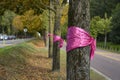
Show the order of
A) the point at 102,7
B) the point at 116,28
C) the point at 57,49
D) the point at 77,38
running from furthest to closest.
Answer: the point at 102,7, the point at 116,28, the point at 57,49, the point at 77,38

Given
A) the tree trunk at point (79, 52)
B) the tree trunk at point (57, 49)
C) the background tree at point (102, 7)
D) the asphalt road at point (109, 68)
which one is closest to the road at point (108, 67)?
the asphalt road at point (109, 68)

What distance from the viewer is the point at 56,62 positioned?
16.0m

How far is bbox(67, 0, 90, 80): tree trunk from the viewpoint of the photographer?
5.25m

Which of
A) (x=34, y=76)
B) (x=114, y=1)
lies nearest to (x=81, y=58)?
(x=34, y=76)

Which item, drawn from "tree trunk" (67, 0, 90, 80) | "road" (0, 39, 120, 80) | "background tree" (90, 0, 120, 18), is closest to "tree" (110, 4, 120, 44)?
"background tree" (90, 0, 120, 18)

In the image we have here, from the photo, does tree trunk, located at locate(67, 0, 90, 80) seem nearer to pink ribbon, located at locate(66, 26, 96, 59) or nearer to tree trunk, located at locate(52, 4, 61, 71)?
pink ribbon, located at locate(66, 26, 96, 59)

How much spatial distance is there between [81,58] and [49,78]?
8.28 meters

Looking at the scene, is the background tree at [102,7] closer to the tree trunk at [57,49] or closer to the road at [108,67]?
the road at [108,67]

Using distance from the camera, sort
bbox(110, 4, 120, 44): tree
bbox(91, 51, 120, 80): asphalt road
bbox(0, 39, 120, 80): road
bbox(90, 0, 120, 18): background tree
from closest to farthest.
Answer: bbox(91, 51, 120, 80): asphalt road → bbox(0, 39, 120, 80): road → bbox(110, 4, 120, 44): tree → bbox(90, 0, 120, 18): background tree

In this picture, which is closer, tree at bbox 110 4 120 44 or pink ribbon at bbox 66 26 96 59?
pink ribbon at bbox 66 26 96 59

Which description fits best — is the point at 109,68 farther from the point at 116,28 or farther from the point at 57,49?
the point at 116,28

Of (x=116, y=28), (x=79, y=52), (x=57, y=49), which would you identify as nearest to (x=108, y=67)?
(x=57, y=49)

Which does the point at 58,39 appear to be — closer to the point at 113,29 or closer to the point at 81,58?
the point at 81,58

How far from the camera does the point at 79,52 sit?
524 cm
